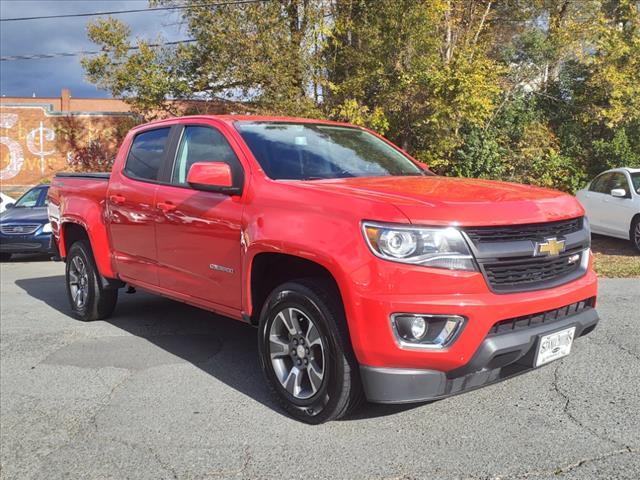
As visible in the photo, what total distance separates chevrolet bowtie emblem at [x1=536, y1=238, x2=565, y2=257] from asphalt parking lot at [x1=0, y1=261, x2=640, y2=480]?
980mm

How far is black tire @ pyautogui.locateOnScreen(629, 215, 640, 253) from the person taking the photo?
34.2 ft

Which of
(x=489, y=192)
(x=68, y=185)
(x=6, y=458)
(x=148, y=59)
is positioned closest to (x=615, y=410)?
(x=489, y=192)

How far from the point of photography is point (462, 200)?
129 inches

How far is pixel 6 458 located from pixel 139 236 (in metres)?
2.14

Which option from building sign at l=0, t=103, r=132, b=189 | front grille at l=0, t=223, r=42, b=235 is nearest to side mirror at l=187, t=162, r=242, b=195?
front grille at l=0, t=223, r=42, b=235

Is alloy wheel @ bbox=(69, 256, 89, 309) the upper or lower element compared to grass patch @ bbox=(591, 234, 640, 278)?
upper

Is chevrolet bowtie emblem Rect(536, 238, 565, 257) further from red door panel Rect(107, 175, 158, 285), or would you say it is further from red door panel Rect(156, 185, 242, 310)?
red door panel Rect(107, 175, 158, 285)

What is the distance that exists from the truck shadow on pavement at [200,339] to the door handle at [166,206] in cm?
125

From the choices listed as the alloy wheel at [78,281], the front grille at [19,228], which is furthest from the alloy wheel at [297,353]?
the front grille at [19,228]

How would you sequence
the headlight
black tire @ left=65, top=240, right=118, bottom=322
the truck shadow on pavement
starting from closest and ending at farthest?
1. the headlight
2. the truck shadow on pavement
3. black tire @ left=65, top=240, right=118, bottom=322

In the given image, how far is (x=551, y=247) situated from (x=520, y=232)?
267 millimetres

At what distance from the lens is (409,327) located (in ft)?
10.2

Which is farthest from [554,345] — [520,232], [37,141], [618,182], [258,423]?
[37,141]

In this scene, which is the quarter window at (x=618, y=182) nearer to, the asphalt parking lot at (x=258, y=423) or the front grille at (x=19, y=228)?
the asphalt parking lot at (x=258, y=423)
